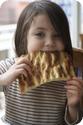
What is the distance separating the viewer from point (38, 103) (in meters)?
0.37

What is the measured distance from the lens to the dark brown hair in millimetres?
319

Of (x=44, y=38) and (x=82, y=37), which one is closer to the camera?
(x=44, y=38)

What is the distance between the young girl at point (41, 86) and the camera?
313mm

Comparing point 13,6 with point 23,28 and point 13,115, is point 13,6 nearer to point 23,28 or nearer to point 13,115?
point 23,28

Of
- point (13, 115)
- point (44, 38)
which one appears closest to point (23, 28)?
point (44, 38)

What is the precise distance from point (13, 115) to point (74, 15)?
0.61 ft

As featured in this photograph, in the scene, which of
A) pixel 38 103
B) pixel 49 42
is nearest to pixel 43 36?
pixel 49 42

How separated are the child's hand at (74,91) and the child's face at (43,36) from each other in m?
0.05

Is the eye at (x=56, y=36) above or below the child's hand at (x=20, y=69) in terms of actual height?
above

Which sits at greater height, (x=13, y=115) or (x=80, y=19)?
(x=80, y=19)

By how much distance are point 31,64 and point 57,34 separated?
5 cm

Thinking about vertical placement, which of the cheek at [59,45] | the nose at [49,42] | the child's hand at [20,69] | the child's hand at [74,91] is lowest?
the child's hand at [74,91]

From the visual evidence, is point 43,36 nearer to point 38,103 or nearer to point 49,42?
point 49,42

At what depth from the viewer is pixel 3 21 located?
39 centimetres
